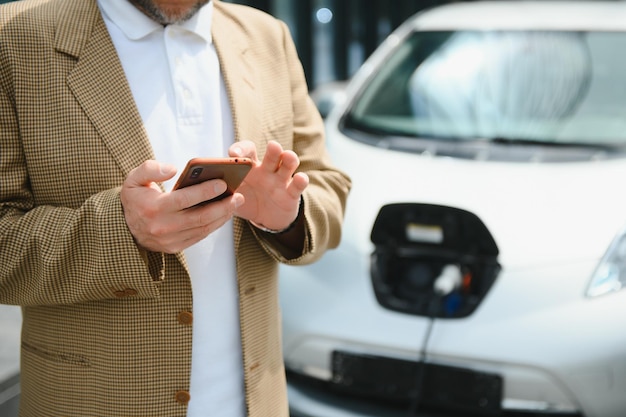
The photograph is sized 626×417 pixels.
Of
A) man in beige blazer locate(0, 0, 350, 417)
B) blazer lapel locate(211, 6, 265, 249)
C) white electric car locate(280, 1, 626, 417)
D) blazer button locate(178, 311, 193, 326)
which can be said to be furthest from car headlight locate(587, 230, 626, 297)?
blazer button locate(178, 311, 193, 326)

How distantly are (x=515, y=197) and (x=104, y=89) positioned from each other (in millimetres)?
1652

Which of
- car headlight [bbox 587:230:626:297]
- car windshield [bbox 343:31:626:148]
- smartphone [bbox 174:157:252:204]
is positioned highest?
smartphone [bbox 174:157:252:204]

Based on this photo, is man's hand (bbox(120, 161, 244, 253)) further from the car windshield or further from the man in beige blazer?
the car windshield

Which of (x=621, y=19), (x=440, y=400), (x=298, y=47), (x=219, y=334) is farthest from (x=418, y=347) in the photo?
(x=298, y=47)

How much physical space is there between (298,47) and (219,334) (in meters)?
8.71

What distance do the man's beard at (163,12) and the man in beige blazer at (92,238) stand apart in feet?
0.28

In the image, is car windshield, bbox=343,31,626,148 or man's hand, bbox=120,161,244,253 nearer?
man's hand, bbox=120,161,244,253

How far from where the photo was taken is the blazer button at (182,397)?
1.44 m

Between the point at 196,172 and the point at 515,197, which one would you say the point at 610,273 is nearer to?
the point at 515,197

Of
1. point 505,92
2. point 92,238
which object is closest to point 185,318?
point 92,238

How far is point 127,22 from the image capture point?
4.80 feet

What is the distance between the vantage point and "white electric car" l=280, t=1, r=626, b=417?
2426 mm

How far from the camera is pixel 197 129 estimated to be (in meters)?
1.48

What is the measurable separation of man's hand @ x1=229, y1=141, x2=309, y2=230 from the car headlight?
1298 mm
